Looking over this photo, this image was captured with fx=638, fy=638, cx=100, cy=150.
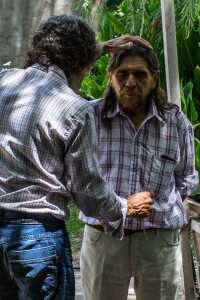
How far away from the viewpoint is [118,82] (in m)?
3.08

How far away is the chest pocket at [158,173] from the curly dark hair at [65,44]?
2.38ft

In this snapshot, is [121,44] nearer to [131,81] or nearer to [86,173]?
[131,81]

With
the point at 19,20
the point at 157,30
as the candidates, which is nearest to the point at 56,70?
the point at 19,20

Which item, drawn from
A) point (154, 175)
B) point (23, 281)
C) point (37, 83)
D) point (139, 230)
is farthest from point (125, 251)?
point (37, 83)

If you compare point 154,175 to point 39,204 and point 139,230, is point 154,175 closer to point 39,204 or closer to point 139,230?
point 139,230

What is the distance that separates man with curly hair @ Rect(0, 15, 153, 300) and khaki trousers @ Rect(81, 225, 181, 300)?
0.60m

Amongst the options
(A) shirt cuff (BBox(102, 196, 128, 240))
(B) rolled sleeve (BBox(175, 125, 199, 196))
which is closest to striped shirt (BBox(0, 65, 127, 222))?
(A) shirt cuff (BBox(102, 196, 128, 240))

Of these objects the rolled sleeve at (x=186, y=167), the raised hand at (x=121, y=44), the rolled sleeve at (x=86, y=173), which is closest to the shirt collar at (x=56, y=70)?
the rolled sleeve at (x=86, y=173)

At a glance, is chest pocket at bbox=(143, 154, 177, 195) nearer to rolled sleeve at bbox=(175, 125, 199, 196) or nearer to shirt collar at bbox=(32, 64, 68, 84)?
rolled sleeve at bbox=(175, 125, 199, 196)

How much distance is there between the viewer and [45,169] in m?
2.30

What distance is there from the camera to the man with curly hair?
2.29 m

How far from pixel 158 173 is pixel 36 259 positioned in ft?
3.01

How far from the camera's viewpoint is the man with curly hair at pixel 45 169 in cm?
229

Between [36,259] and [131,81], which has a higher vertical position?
[131,81]
